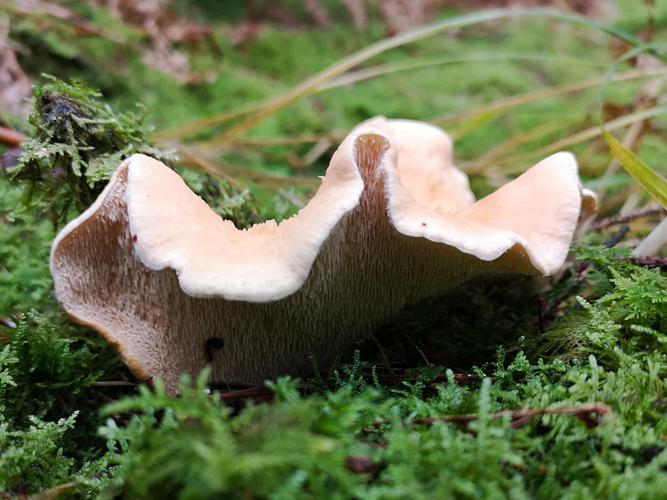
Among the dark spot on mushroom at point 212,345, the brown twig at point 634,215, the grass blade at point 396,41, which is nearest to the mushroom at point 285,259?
the dark spot on mushroom at point 212,345

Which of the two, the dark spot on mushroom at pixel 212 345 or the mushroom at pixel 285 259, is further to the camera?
the dark spot on mushroom at pixel 212 345

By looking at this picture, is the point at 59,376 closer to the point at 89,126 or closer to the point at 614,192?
the point at 89,126

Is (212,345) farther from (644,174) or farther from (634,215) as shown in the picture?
(634,215)

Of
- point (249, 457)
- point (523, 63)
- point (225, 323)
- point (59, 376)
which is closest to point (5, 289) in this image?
point (59, 376)

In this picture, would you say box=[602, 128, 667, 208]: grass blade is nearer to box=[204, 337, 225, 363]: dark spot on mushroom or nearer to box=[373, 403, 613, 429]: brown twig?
box=[373, 403, 613, 429]: brown twig

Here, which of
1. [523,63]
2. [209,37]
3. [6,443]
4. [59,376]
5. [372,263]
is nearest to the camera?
[6,443]

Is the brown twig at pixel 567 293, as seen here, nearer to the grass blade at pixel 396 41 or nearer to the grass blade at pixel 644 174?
the grass blade at pixel 644 174

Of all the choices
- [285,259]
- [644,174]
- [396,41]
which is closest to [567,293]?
[644,174]

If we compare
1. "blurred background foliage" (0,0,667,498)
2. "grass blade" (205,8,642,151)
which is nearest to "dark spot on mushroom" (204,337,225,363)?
"blurred background foliage" (0,0,667,498)
